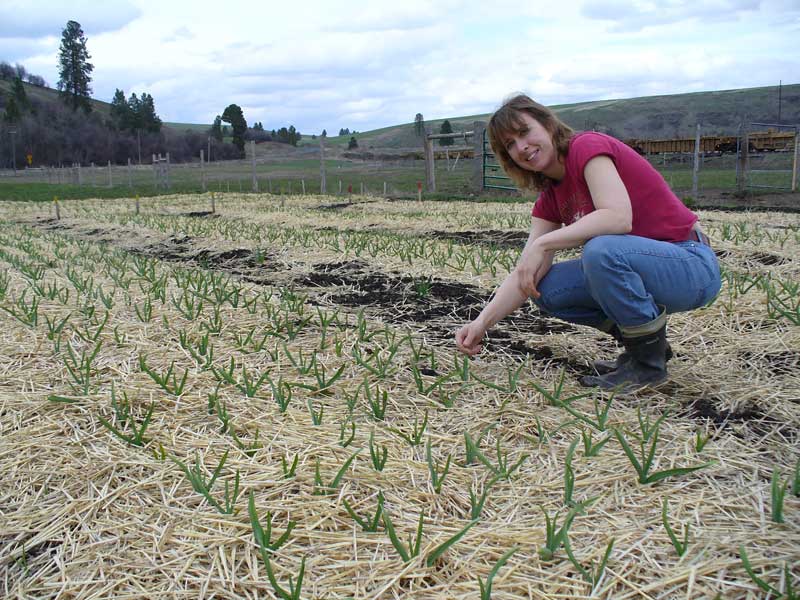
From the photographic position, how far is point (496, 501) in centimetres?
198

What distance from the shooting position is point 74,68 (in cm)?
9344

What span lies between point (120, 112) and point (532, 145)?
10118 centimetres

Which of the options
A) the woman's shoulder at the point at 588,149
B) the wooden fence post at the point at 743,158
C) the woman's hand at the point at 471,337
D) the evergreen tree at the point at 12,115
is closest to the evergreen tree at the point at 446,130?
the wooden fence post at the point at 743,158

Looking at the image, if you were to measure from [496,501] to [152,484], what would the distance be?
108 cm

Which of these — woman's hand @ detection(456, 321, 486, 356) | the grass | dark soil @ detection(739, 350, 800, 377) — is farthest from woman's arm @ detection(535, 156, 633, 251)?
the grass

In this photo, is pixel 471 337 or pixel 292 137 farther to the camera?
pixel 292 137

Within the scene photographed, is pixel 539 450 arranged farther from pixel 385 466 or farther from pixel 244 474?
pixel 244 474

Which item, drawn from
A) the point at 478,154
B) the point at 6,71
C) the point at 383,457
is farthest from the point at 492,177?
the point at 6,71

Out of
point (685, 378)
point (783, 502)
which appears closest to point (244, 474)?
point (783, 502)

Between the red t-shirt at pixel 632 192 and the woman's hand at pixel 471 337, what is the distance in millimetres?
654

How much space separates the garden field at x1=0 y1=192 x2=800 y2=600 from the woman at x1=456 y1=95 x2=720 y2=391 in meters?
0.25

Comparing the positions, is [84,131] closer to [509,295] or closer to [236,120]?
[236,120]

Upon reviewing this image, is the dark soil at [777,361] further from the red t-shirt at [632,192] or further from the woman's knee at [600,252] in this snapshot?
the woman's knee at [600,252]

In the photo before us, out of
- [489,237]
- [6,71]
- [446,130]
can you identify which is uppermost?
[6,71]
